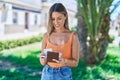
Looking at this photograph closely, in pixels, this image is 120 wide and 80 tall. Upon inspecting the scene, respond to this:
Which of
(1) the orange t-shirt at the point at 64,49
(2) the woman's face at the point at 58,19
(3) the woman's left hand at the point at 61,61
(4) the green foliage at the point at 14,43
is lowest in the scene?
(4) the green foliage at the point at 14,43

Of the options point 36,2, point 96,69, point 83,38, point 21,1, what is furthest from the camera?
point 36,2

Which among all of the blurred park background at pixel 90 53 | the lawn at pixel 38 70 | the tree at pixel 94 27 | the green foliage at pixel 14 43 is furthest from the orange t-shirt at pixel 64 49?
the green foliage at pixel 14 43

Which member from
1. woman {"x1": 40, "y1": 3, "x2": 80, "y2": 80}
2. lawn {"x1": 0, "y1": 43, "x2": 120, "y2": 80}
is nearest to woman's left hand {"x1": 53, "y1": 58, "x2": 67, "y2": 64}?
woman {"x1": 40, "y1": 3, "x2": 80, "y2": 80}

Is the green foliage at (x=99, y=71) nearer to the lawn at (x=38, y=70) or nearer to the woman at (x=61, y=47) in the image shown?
the lawn at (x=38, y=70)

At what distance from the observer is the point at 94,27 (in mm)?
9156

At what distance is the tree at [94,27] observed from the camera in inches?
356

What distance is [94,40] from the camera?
→ 30.5 feet

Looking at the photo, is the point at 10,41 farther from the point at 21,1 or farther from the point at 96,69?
the point at 21,1

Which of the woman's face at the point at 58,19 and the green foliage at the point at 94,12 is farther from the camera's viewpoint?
the green foliage at the point at 94,12

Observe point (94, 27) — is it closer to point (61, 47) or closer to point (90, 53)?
point (90, 53)

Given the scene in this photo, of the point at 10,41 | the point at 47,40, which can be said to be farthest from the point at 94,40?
the point at 10,41

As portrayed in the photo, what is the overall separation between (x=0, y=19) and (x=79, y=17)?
13.6 metres

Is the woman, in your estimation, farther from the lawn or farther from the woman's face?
the lawn

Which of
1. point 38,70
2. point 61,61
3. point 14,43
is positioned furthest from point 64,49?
point 14,43
